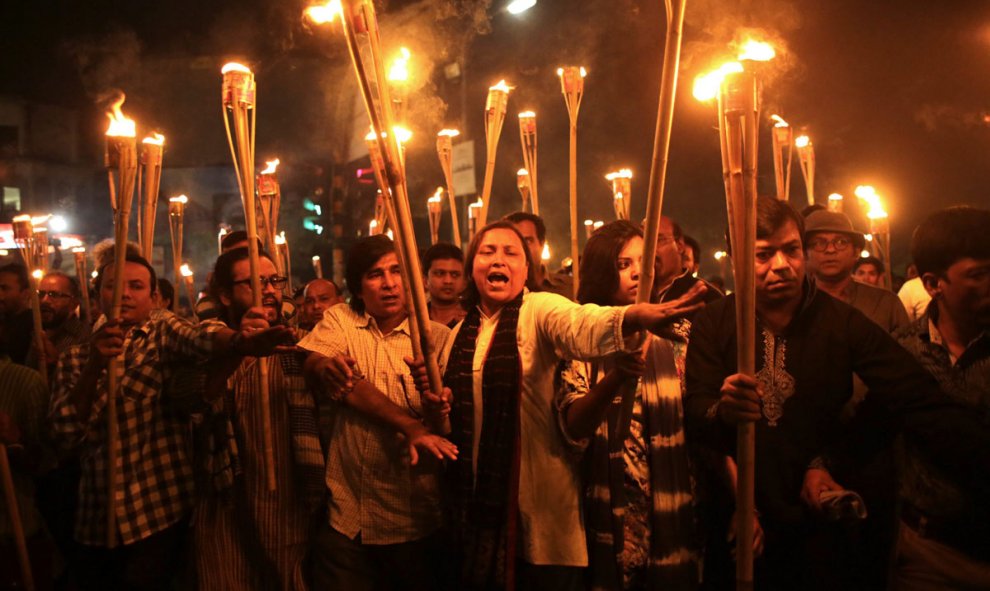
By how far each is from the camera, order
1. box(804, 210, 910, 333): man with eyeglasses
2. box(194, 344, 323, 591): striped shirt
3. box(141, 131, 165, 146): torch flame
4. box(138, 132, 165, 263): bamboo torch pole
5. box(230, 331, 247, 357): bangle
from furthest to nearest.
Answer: box(804, 210, 910, 333): man with eyeglasses, box(141, 131, 165, 146): torch flame, box(138, 132, 165, 263): bamboo torch pole, box(194, 344, 323, 591): striped shirt, box(230, 331, 247, 357): bangle

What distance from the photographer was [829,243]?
3.54m

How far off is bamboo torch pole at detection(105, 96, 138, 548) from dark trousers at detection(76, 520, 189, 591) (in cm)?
22

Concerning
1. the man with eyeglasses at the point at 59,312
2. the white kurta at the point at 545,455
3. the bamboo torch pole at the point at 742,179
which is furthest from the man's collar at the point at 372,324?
the man with eyeglasses at the point at 59,312

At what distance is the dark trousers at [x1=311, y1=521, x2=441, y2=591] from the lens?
96.1 inches

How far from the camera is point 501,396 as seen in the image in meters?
2.22

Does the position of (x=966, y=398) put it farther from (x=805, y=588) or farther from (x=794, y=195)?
(x=794, y=195)

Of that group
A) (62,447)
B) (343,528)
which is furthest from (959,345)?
(62,447)

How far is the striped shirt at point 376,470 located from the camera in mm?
2439

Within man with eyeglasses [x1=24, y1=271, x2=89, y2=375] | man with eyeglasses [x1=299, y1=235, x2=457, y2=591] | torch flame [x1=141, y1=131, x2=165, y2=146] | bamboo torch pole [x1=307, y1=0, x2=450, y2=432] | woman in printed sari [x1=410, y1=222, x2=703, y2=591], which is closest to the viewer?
bamboo torch pole [x1=307, y1=0, x2=450, y2=432]

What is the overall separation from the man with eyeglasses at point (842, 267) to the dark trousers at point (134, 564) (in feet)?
11.1

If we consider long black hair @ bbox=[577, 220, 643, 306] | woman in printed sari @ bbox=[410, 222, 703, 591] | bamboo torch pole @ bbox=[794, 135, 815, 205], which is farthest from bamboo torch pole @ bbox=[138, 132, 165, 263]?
bamboo torch pole @ bbox=[794, 135, 815, 205]

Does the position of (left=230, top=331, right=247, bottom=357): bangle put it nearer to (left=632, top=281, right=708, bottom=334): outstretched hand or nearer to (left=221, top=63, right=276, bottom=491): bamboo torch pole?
(left=221, top=63, right=276, bottom=491): bamboo torch pole

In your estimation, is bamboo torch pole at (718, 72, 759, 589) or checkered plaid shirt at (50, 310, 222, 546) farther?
checkered plaid shirt at (50, 310, 222, 546)

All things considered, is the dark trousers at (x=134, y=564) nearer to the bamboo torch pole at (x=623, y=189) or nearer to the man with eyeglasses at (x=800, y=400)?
the man with eyeglasses at (x=800, y=400)
